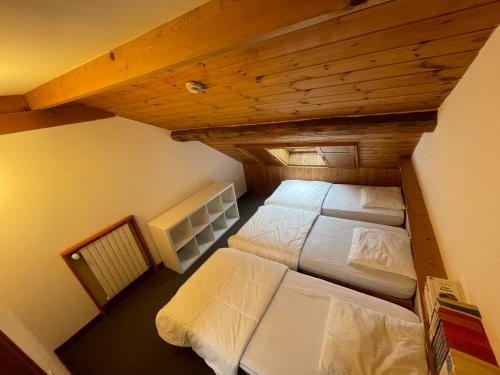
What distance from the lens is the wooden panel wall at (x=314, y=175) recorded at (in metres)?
2.90

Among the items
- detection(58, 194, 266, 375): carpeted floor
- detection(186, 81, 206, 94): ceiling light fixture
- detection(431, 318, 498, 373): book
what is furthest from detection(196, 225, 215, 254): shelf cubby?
detection(431, 318, 498, 373): book

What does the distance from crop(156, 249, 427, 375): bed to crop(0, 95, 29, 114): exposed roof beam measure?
2002mm

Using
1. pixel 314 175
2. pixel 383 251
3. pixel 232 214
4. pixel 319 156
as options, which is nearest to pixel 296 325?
pixel 383 251

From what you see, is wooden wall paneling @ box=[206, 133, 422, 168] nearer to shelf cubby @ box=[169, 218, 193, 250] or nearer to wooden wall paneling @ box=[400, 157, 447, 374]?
wooden wall paneling @ box=[400, 157, 447, 374]

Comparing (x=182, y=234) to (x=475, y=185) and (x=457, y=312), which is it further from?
(x=475, y=185)

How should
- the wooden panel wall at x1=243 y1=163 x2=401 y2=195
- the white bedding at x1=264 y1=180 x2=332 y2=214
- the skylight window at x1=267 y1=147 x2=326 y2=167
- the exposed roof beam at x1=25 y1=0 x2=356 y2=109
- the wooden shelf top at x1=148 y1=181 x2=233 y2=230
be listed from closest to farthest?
the exposed roof beam at x1=25 y1=0 x2=356 y2=109 → the wooden shelf top at x1=148 y1=181 x2=233 y2=230 → the white bedding at x1=264 y1=180 x2=332 y2=214 → the wooden panel wall at x1=243 y1=163 x2=401 y2=195 → the skylight window at x1=267 y1=147 x2=326 y2=167

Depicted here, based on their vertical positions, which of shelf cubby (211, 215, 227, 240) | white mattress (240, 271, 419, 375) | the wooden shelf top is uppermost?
the wooden shelf top

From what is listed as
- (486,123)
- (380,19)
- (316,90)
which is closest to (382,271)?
(486,123)

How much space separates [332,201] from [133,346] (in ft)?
9.20

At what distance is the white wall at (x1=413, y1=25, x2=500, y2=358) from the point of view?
67cm

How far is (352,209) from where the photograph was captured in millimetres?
2537

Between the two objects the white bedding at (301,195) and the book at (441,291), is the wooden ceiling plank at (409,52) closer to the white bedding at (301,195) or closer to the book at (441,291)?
the book at (441,291)

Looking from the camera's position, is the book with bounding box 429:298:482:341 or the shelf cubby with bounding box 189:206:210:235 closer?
the book with bounding box 429:298:482:341

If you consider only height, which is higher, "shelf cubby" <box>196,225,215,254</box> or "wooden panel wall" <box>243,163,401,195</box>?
"wooden panel wall" <box>243,163,401,195</box>
